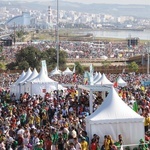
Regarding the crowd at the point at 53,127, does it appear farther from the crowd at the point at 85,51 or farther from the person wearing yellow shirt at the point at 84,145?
the crowd at the point at 85,51

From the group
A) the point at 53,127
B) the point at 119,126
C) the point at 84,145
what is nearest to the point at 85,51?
the point at 53,127

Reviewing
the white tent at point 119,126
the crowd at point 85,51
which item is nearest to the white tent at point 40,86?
the white tent at point 119,126

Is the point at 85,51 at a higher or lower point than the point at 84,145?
lower

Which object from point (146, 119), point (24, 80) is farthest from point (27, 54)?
point (146, 119)

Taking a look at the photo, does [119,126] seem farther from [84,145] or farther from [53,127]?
[53,127]

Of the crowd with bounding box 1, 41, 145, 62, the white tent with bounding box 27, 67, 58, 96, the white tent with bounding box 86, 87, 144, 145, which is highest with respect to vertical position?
the white tent with bounding box 86, 87, 144, 145

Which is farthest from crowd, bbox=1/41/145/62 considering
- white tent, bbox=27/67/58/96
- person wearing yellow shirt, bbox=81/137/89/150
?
person wearing yellow shirt, bbox=81/137/89/150

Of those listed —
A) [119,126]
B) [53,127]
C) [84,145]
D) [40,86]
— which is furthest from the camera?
[40,86]

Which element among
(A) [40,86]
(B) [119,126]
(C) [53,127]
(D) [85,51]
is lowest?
(D) [85,51]

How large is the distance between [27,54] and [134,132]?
4800 cm

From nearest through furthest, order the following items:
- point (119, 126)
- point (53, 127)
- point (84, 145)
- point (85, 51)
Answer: point (84, 145) < point (119, 126) < point (53, 127) < point (85, 51)

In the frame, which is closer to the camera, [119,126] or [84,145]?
[84,145]

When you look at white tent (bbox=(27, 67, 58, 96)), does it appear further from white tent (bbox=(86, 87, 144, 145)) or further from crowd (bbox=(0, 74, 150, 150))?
white tent (bbox=(86, 87, 144, 145))

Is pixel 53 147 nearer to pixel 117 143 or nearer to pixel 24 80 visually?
pixel 117 143
